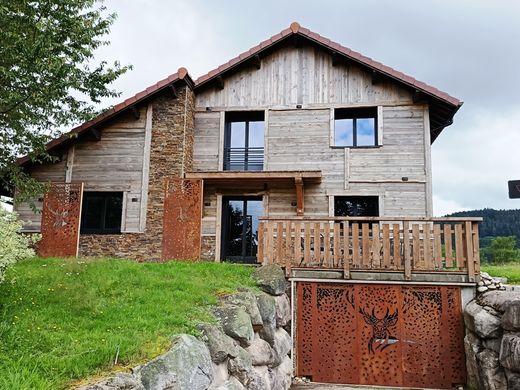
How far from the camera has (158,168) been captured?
520 inches

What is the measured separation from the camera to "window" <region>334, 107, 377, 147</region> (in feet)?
43.3

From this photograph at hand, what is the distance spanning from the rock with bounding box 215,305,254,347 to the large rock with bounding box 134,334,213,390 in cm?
100

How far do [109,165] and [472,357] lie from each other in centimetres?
1107

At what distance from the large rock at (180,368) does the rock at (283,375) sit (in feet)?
9.92

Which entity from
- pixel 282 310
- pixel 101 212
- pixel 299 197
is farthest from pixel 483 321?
pixel 101 212

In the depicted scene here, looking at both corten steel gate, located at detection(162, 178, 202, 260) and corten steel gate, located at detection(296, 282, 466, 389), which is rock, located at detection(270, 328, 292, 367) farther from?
corten steel gate, located at detection(162, 178, 202, 260)

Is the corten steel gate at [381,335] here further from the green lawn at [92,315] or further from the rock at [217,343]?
the rock at [217,343]

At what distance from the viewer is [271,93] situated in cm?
1369

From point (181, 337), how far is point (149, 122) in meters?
9.84

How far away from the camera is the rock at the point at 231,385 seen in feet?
16.8

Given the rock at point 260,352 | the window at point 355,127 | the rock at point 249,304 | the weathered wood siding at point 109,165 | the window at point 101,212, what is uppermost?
the window at point 355,127

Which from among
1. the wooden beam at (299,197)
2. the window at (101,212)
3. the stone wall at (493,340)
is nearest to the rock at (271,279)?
the wooden beam at (299,197)

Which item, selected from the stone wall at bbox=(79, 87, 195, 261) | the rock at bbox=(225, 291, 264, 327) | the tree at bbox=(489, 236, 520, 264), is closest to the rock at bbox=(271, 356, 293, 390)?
the rock at bbox=(225, 291, 264, 327)

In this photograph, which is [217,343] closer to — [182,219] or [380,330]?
[380,330]
